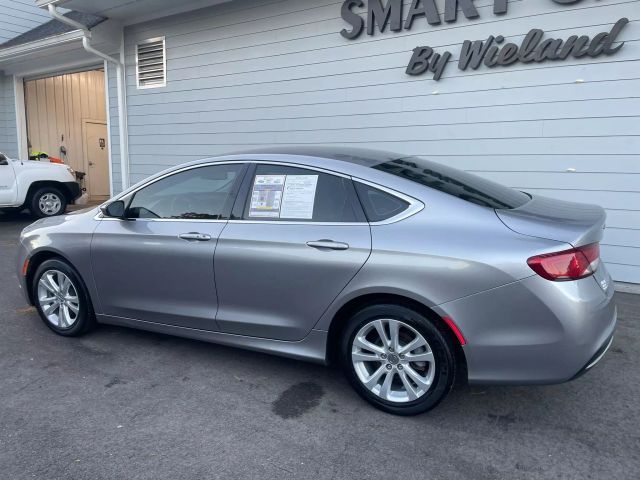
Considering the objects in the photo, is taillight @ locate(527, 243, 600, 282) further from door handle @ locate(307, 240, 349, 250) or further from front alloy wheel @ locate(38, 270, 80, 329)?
front alloy wheel @ locate(38, 270, 80, 329)

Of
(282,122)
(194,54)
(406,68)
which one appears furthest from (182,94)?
(406,68)

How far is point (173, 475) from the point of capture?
2553mm

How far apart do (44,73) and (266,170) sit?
11.1 m

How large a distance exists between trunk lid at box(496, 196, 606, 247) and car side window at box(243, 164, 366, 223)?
0.87 metres

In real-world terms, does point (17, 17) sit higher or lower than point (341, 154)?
higher

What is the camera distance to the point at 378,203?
10.2 ft

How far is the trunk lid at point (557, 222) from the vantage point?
8.86ft

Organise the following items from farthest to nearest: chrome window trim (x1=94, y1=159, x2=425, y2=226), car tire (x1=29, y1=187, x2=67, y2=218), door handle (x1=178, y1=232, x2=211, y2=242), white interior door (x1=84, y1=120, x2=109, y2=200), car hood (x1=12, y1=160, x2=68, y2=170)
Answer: white interior door (x1=84, y1=120, x2=109, y2=200), car tire (x1=29, y1=187, x2=67, y2=218), car hood (x1=12, y1=160, x2=68, y2=170), door handle (x1=178, y1=232, x2=211, y2=242), chrome window trim (x1=94, y1=159, x2=425, y2=226)

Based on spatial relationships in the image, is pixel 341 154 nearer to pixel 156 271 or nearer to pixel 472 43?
pixel 156 271

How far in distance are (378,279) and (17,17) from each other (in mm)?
14187

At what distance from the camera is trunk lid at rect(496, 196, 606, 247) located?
270cm

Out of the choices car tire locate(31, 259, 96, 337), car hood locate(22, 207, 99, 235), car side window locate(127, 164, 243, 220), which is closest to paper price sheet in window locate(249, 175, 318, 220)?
car side window locate(127, 164, 243, 220)

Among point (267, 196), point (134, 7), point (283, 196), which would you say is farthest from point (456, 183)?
point (134, 7)

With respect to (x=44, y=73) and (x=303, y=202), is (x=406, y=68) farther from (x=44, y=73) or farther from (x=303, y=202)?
(x=44, y=73)
